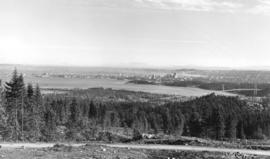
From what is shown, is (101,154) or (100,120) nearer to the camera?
(101,154)

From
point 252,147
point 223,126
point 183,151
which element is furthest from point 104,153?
point 223,126

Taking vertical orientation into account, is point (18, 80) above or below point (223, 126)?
above

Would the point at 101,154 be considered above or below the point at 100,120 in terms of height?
above

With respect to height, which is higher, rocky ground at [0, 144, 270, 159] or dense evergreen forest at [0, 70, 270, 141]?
rocky ground at [0, 144, 270, 159]

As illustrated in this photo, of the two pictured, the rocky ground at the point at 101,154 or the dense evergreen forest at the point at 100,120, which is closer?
the rocky ground at the point at 101,154

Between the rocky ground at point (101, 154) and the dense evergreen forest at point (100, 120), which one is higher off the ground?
the rocky ground at point (101, 154)

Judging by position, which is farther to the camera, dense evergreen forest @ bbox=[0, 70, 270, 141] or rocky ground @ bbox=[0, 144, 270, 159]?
dense evergreen forest @ bbox=[0, 70, 270, 141]

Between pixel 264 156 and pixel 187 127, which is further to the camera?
pixel 187 127

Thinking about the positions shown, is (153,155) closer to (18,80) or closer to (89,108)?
(18,80)
